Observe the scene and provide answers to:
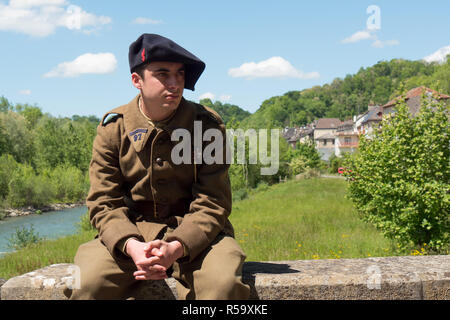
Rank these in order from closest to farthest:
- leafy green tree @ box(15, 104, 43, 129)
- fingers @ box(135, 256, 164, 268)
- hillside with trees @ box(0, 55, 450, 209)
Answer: fingers @ box(135, 256, 164, 268) → hillside with trees @ box(0, 55, 450, 209) → leafy green tree @ box(15, 104, 43, 129)

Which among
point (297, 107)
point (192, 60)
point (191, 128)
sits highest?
point (297, 107)

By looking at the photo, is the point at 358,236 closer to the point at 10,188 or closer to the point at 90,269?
the point at 90,269

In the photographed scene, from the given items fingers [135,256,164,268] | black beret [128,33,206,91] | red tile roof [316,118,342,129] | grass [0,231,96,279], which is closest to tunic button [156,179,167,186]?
fingers [135,256,164,268]

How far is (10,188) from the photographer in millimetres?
36906

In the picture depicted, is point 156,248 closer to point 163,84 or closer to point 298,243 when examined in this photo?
point 163,84

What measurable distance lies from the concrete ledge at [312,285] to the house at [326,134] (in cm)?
9431

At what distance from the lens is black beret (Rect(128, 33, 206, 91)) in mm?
2607

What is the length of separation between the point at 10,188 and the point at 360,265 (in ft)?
129

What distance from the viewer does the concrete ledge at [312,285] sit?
8.25 feet

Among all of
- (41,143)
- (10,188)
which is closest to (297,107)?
(41,143)

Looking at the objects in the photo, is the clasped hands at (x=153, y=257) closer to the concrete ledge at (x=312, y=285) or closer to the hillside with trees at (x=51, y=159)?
the concrete ledge at (x=312, y=285)

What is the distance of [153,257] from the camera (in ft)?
7.50

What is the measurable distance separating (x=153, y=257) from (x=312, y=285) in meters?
0.98

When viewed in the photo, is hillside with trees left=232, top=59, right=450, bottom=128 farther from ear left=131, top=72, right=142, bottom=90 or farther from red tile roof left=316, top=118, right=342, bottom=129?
ear left=131, top=72, right=142, bottom=90
